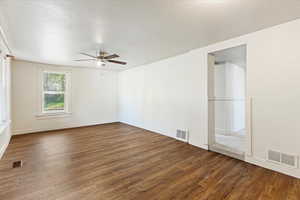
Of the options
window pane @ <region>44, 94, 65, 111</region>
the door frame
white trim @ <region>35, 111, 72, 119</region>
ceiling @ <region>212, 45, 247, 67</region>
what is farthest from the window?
ceiling @ <region>212, 45, 247, 67</region>

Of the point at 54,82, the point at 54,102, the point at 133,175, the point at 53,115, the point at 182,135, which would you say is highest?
the point at 54,82

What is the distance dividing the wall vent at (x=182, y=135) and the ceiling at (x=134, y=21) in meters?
2.19

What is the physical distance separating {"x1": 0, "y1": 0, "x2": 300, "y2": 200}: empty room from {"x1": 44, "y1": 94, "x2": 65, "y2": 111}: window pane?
772mm

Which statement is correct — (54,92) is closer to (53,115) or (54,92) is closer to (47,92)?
(47,92)

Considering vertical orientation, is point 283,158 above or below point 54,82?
below

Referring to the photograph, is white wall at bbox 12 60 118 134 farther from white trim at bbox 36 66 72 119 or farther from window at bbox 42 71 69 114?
window at bbox 42 71 69 114

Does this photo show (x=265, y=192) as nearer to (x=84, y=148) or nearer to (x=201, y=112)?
(x=201, y=112)

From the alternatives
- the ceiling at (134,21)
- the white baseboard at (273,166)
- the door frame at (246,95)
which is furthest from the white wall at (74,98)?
the white baseboard at (273,166)

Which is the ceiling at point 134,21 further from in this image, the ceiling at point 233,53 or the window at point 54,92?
the window at point 54,92

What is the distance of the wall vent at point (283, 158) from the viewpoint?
223 centimetres

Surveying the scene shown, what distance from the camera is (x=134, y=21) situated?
2.27 m

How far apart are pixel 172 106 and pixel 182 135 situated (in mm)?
879

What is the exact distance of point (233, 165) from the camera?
2.63 meters

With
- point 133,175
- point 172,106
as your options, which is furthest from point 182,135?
point 133,175
